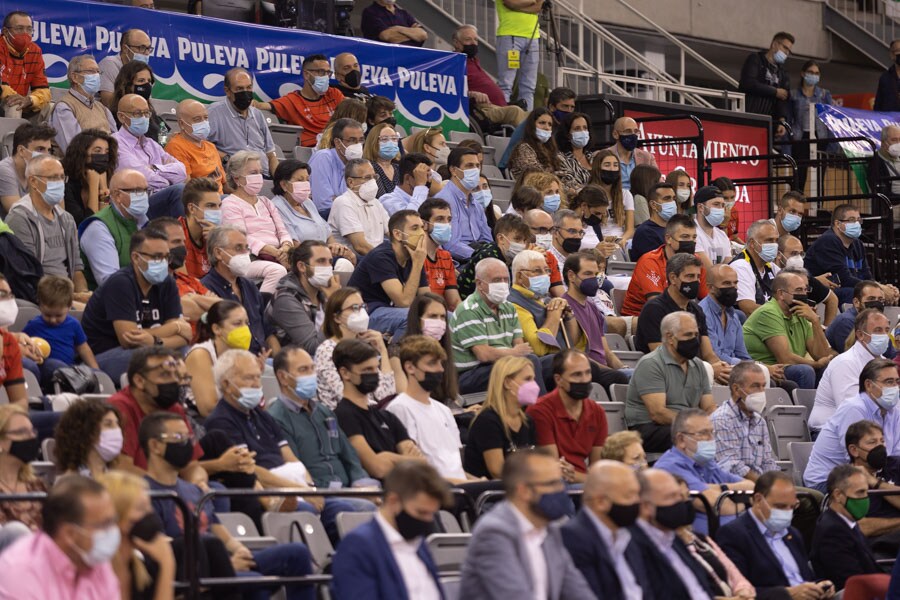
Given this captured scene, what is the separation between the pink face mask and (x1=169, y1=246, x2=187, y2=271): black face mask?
2.17 meters

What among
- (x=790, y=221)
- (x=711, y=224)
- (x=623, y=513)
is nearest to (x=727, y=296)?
(x=711, y=224)

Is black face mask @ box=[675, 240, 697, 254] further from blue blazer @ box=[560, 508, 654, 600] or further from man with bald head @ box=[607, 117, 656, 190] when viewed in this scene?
blue blazer @ box=[560, 508, 654, 600]

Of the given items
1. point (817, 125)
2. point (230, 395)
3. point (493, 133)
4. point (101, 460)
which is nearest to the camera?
point (101, 460)

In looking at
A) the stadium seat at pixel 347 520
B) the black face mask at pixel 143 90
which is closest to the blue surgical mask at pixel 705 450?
the stadium seat at pixel 347 520

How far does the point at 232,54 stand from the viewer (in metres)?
14.3

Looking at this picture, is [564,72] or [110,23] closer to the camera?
[110,23]

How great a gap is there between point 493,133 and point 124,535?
10424 mm

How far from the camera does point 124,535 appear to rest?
6.31 metres

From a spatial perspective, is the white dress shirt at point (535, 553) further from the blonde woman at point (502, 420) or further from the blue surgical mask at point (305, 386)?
the blonde woman at point (502, 420)

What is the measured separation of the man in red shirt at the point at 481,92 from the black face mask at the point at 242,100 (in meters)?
3.64

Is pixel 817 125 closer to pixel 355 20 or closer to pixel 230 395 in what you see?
pixel 355 20

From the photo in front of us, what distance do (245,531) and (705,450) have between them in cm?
305

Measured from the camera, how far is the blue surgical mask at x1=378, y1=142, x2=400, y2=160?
13.2m

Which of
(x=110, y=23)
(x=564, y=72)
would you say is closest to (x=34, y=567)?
(x=110, y=23)
